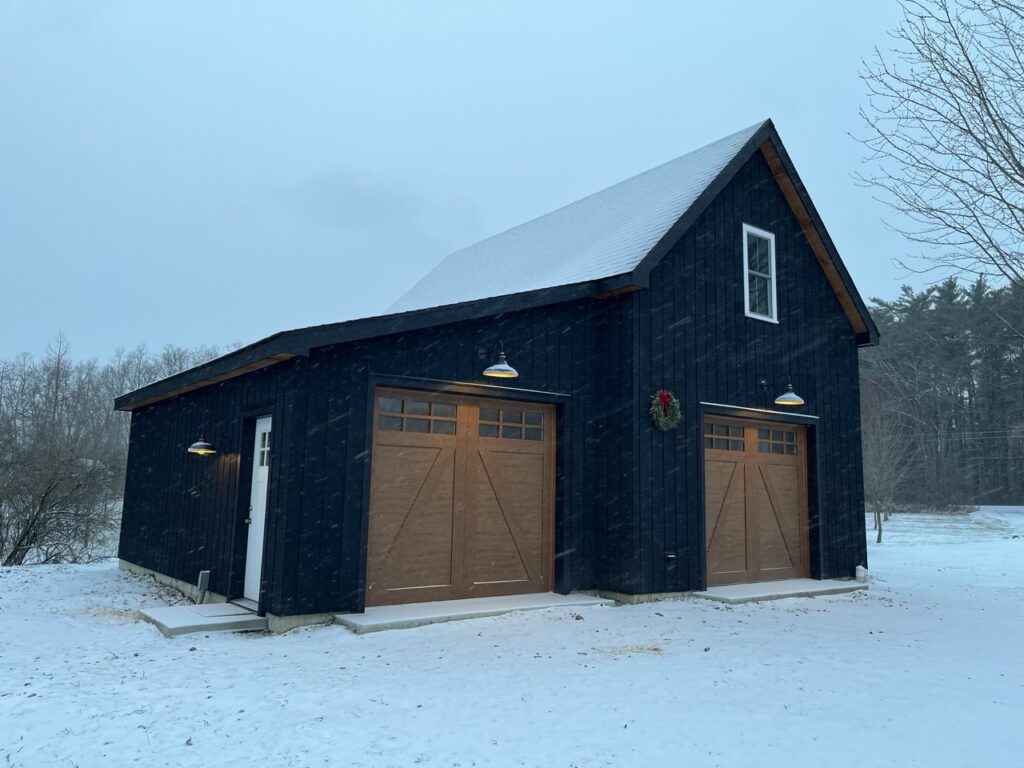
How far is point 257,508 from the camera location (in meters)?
7.92

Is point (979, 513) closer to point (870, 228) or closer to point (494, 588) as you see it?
point (870, 228)

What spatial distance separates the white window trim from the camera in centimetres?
999

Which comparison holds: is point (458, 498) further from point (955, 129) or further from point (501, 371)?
point (955, 129)

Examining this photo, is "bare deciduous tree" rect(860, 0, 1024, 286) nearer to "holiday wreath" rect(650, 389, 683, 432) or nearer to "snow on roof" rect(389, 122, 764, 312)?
"snow on roof" rect(389, 122, 764, 312)

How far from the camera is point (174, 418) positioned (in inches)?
411

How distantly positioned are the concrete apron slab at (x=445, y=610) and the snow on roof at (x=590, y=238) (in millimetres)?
3491

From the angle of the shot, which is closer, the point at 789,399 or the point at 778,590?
the point at 778,590

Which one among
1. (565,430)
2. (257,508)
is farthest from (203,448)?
(565,430)

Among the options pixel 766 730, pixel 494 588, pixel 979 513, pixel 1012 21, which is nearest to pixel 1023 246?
pixel 1012 21

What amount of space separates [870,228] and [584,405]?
5.29 metres

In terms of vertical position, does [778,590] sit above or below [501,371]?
below

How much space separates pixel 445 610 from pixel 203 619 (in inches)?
87.7

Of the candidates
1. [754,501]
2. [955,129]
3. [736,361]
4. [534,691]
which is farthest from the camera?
[754,501]

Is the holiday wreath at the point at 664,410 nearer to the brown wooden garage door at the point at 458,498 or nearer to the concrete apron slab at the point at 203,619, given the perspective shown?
the brown wooden garage door at the point at 458,498
